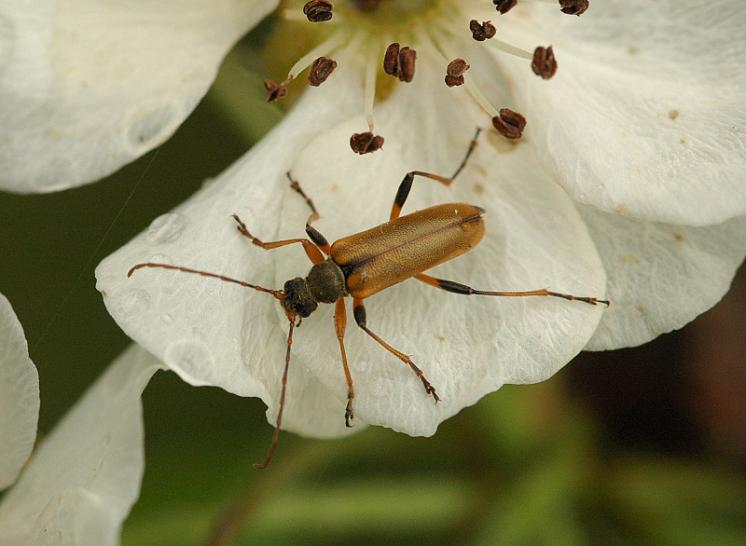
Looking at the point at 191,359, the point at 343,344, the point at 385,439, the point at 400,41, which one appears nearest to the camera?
the point at 191,359

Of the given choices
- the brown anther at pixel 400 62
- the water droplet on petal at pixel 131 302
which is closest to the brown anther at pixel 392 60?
the brown anther at pixel 400 62

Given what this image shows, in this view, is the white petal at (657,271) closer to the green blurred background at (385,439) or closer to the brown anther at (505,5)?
the brown anther at (505,5)

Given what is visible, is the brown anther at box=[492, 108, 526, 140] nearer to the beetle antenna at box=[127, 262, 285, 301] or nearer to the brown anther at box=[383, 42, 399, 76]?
the brown anther at box=[383, 42, 399, 76]

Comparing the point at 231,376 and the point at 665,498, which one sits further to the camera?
the point at 665,498

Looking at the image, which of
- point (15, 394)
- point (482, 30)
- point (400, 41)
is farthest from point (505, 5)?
point (15, 394)

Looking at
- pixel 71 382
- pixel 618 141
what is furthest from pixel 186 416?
pixel 618 141

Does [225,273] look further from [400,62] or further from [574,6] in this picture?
[574,6]

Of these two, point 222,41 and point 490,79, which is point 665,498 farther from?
point 222,41
